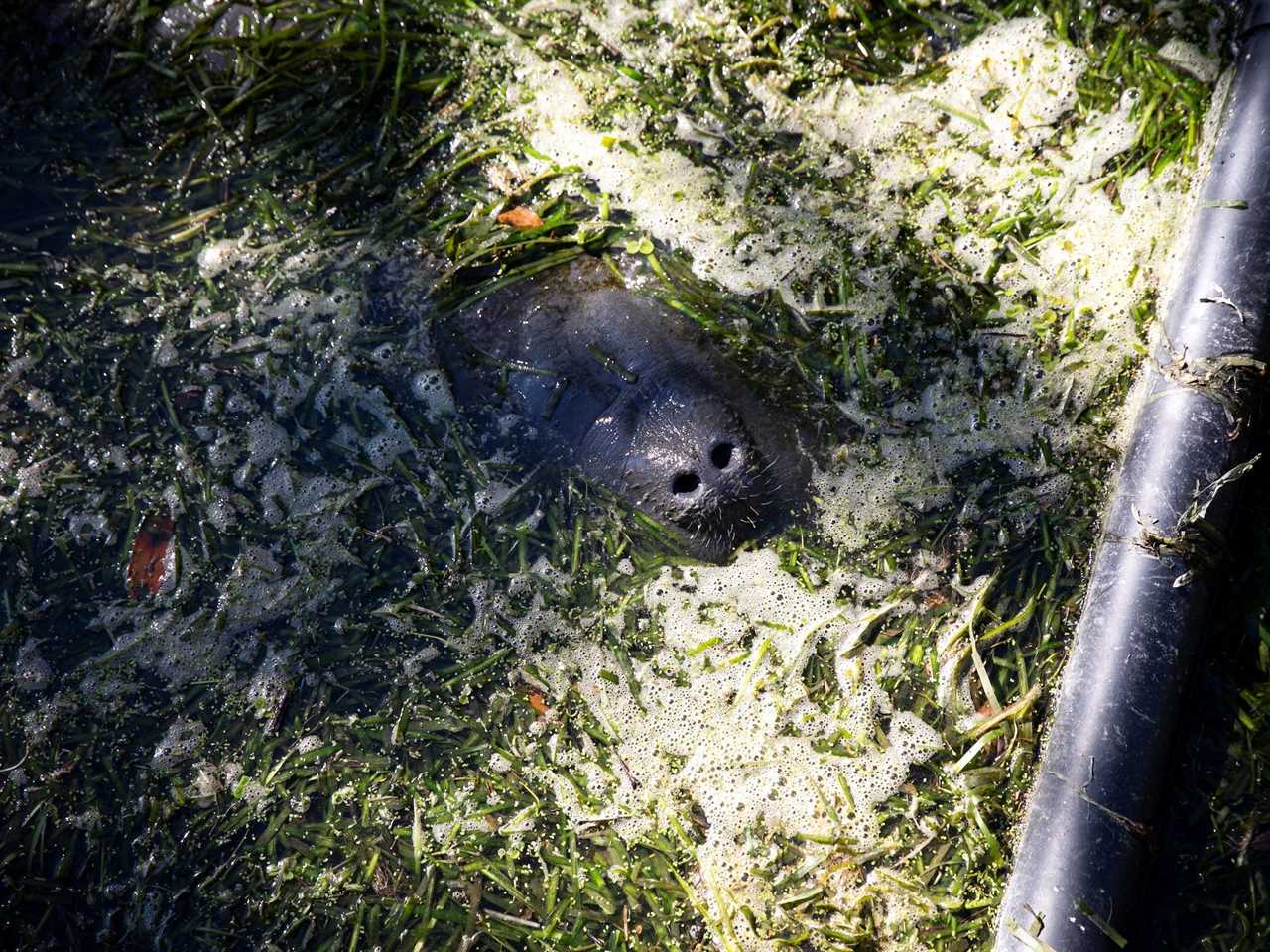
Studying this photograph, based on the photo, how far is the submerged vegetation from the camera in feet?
8.70

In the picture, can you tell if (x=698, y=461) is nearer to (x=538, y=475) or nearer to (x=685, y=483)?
(x=685, y=483)

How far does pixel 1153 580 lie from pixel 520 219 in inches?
86.0

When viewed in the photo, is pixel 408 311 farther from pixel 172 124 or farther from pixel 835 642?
pixel 835 642

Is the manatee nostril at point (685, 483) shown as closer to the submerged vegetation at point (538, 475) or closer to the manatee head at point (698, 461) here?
the manatee head at point (698, 461)

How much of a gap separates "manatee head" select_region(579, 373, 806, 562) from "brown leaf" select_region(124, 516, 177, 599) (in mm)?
1446

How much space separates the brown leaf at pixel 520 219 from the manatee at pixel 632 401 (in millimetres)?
179

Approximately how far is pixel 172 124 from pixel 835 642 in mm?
2897

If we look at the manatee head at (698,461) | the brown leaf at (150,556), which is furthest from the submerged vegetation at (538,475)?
the manatee head at (698,461)

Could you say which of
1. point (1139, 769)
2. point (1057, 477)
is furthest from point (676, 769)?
point (1057, 477)

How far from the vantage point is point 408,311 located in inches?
116

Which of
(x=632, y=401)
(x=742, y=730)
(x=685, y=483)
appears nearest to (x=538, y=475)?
(x=632, y=401)

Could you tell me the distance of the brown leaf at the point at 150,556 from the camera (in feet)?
9.52

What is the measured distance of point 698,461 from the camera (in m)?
2.49

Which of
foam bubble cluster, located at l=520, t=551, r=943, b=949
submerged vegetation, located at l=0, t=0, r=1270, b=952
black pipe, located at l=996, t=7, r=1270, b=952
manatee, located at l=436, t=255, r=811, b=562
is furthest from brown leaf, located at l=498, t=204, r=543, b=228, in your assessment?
black pipe, located at l=996, t=7, r=1270, b=952
